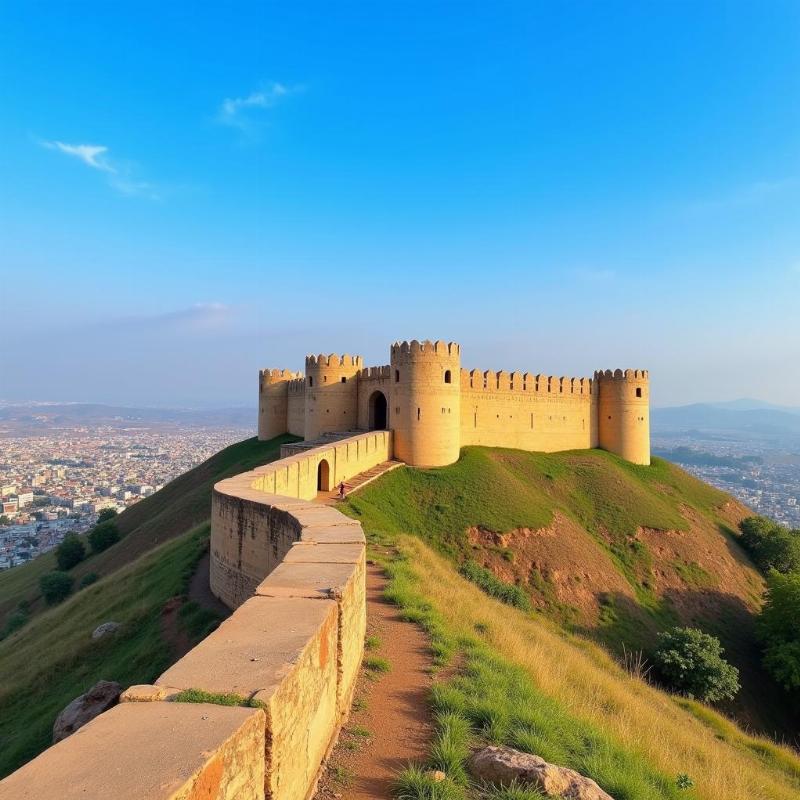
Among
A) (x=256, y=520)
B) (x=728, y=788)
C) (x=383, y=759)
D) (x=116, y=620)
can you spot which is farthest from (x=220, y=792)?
(x=116, y=620)

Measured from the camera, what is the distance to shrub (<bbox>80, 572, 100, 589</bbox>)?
25.2 meters

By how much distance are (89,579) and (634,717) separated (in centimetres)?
2640

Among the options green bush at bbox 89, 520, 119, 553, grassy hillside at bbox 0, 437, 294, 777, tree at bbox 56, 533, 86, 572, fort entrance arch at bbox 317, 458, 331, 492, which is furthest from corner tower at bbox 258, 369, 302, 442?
grassy hillside at bbox 0, 437, 294, 777

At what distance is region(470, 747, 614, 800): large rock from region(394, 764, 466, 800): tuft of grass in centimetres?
28

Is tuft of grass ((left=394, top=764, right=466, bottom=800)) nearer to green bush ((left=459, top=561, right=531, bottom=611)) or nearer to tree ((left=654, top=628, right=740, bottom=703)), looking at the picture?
green bush ((left=459, top=561, right=531, bottom=611))

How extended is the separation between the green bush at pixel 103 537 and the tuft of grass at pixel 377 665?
3110 cm

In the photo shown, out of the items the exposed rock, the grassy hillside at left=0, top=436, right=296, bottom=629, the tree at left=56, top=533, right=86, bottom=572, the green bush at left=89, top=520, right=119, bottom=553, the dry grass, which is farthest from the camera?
the green bush at left=89, top=520, right=119, bottom=553

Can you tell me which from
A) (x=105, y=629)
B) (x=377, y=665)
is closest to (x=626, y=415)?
(x=105, y=629)

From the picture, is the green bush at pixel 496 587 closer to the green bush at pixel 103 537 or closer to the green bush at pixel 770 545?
the green bush at pixel 770 545

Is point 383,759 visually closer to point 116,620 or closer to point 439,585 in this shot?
point 439,585

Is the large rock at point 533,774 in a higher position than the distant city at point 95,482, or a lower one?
higher

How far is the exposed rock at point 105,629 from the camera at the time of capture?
12.5 metres

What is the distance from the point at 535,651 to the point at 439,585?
2.59 meters

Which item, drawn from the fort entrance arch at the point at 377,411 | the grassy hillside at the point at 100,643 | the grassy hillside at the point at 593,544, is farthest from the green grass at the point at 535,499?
the grassy hillside at the point at 100,643
